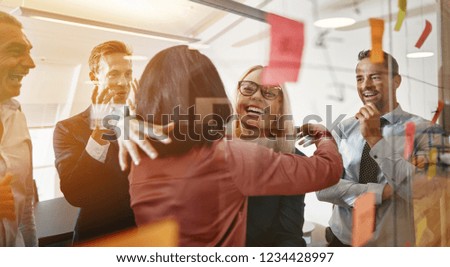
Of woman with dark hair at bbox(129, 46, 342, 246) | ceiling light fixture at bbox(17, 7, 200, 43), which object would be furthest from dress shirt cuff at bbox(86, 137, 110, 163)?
ceiling light fixture at bbox(17, 7, 200, 43)

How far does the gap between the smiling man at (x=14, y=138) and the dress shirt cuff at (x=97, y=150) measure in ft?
0.71

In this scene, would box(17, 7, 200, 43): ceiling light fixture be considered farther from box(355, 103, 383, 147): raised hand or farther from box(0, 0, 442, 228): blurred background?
box(355, 103, 383, 147): raised hand

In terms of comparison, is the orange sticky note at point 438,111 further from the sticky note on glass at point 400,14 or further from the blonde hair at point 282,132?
the blonde hair at point 282,132

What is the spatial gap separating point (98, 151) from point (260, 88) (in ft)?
2.03

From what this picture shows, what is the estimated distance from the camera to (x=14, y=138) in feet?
4.41

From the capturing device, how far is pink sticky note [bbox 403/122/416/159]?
1.41 m


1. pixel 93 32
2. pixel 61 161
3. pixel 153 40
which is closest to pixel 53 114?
pixel 61 161

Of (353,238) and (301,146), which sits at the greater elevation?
(301,146)

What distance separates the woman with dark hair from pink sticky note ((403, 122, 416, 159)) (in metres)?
0.38

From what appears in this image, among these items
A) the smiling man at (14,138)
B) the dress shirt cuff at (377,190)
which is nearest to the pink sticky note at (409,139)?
the dress shirt cuff at (377,190)

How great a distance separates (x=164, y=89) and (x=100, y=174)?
1.24ft

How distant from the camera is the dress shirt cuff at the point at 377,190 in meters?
1.39
